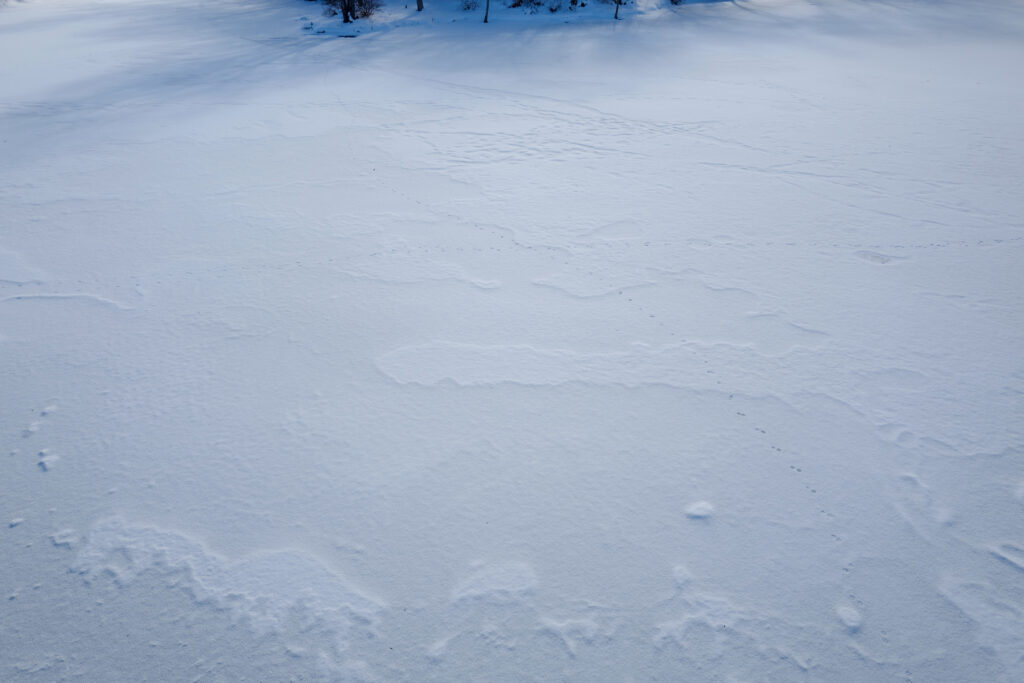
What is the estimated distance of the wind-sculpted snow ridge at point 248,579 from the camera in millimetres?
1724

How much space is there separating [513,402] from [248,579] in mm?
1155

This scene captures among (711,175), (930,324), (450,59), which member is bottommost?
(930,324)

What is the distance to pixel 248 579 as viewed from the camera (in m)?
1.83

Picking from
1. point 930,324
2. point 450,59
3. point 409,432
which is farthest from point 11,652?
point 450,59

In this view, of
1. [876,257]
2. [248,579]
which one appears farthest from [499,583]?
[876,257]

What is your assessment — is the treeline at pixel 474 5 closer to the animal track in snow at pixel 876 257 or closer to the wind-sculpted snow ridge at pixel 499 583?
the animal track in snow at pixel 876 257

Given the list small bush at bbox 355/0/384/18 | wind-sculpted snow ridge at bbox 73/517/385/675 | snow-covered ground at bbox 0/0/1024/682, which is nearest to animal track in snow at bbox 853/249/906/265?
snow-covered ground at bbox 0/0/1024/682

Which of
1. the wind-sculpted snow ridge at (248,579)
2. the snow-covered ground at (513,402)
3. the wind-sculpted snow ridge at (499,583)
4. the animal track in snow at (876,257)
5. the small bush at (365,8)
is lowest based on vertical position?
the wind-sculpted snow ridge at (248,579)

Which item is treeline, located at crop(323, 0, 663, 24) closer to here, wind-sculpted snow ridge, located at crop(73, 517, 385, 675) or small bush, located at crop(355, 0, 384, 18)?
small bush, located at crop(355, 0, 384, 18)

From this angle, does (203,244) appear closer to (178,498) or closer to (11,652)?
(178,498)

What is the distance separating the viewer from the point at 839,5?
38.1 feet

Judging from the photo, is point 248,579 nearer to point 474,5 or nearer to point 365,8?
point 365,8

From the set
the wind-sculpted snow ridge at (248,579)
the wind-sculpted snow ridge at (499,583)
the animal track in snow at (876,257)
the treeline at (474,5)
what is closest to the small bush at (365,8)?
the treeline at (474,5)

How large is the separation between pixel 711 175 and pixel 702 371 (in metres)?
2.49
